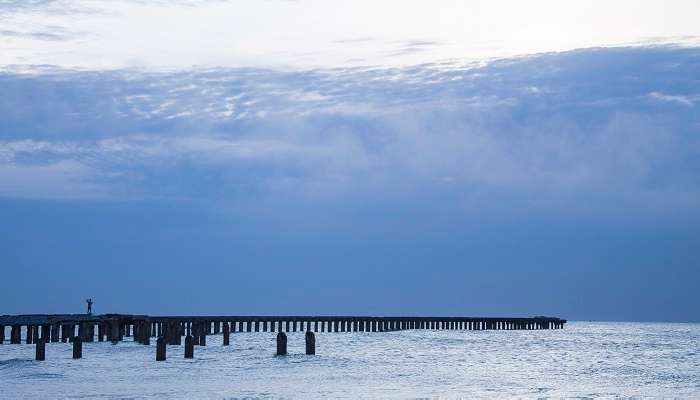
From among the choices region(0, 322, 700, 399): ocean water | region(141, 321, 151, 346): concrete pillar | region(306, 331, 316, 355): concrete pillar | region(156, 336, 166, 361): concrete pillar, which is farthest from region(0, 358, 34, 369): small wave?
region(306, 331, 316, 355): concrete pillar

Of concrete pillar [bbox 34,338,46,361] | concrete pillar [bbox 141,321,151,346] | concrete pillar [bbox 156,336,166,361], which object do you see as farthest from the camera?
concrete pillar [bbox 141,321,151,346]

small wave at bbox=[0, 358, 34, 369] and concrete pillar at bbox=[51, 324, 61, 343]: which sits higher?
concrete pillar at bbox=[51, 324, 61, 343]

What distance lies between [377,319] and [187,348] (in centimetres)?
5433

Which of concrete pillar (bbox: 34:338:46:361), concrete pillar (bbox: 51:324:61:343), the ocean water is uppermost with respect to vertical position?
concrete pillar (bbox: 51:324:61:343)

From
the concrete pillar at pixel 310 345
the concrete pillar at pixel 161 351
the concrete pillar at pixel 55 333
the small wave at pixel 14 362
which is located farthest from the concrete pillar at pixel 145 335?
the concrete pillar at pixel 161 351

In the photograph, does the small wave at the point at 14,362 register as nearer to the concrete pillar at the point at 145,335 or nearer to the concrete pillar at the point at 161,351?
the concrete pillar at the point at 161,351

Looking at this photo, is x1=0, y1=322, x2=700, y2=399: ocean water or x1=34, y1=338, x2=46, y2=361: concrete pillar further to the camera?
x1=34, y1=338, x2=46, y2=361: concrete pillar

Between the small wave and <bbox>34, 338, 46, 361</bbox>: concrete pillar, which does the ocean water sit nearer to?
the small wave

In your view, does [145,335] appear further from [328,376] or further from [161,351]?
[328,376]

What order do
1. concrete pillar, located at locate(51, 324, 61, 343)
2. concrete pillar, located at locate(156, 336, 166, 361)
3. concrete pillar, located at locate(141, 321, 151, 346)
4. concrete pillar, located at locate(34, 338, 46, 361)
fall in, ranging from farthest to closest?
concrete pillar, located at locate(51, 324, 61, 343) → concrete pillar, located at locate(141, 321, 151, 346) → concrete pillar, located at locate(156, 336, 166, 361) → concrete pillar, located at locate(34, 338, 46, 361)

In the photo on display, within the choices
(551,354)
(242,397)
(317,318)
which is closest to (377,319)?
(317,318)

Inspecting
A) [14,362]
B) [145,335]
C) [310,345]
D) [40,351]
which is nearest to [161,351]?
[40,351]

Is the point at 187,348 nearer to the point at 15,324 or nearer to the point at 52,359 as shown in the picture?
the point at 52,359

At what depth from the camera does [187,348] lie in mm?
44406
